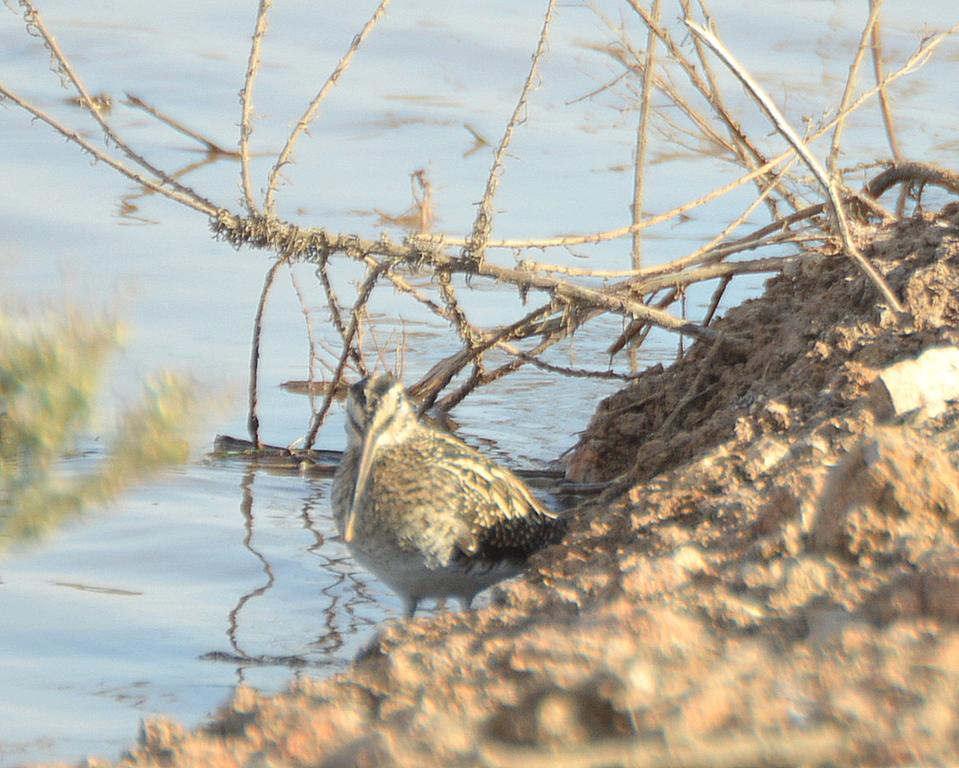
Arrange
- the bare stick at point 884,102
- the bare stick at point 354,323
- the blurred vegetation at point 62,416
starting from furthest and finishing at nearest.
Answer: the bare stick at point 884,102 < the bare stick at point 354,323 < the blurred vegetation at point 62,416

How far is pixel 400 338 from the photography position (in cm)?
891

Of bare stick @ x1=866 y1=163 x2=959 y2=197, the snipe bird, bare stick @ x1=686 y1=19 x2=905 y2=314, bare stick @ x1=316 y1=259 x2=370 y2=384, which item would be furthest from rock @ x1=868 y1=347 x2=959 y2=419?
bare stick @ x1=316 y1=259 x2=370 y2=384

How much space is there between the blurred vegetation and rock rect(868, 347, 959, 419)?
215 cm

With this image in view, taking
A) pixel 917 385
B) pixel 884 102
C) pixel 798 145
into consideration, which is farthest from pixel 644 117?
pixel 917 385

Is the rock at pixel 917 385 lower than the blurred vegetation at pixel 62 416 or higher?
higher

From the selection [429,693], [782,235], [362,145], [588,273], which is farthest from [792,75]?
[429,693]

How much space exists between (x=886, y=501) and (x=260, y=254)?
7068 mm

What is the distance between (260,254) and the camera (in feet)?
33.7

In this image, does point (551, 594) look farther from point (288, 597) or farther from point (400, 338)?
point (400, 338)

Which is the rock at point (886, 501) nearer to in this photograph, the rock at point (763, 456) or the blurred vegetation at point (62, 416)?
the rock at point (763, 456)

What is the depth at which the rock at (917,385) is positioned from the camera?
480 cm

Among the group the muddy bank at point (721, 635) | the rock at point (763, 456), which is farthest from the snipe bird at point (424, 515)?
the rock at point (763, 456)

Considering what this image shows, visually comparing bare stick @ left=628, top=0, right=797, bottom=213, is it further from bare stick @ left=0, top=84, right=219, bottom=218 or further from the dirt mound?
bare stick @ left=0, top=84, right=219, bottom=218

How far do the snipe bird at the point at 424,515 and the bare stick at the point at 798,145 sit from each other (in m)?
1.48
